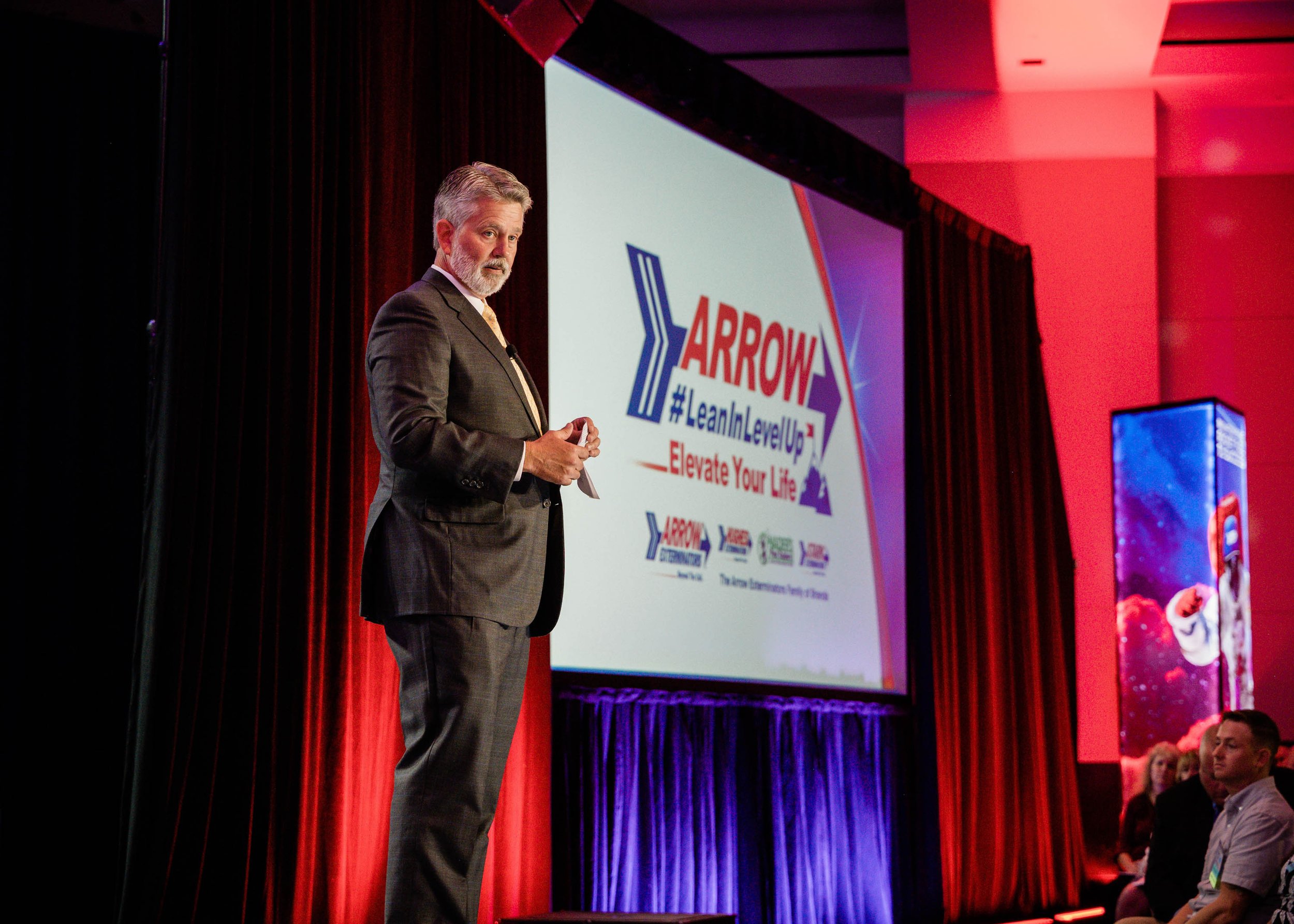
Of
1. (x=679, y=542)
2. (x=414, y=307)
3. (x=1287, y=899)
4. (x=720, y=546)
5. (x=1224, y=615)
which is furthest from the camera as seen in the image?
(x=1224, y=615)

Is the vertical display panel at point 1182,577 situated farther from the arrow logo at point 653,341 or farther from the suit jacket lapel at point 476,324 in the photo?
the suit jacket lapel at point 476,324

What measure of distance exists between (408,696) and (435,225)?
730 millimetres

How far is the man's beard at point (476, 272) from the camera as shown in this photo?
80.4 inches

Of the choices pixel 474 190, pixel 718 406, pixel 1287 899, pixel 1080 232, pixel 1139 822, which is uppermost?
pixel 1080 232

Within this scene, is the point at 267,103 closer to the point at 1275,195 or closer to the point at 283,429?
the point at 283,429

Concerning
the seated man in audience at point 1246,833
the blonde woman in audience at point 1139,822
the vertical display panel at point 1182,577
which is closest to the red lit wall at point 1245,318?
the vertical display panel at point 1182,577

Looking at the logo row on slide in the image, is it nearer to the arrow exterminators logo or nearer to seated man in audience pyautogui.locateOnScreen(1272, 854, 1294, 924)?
the arrow exterminators logo

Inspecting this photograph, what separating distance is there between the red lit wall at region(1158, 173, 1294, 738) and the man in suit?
561cm

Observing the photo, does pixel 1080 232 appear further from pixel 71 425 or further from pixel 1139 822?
pixel 71 425

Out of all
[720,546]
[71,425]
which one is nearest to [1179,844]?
[720,546]

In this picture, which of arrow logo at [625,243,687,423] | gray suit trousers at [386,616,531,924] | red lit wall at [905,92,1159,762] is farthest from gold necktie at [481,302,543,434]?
red lit wall at [905,92,1159,762]

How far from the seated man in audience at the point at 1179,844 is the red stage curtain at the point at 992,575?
1247 mm

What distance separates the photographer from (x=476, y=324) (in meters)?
2.03

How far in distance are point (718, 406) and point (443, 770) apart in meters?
2.64
